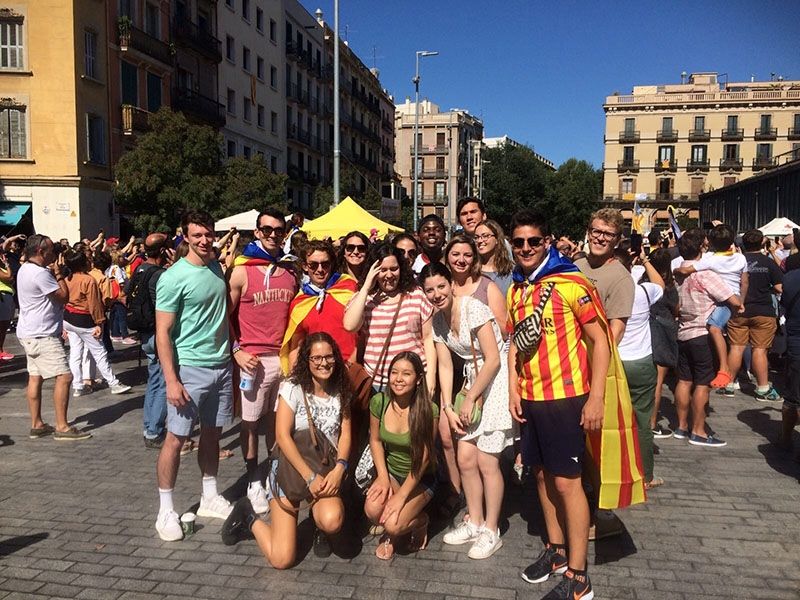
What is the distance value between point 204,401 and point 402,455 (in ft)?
4.61

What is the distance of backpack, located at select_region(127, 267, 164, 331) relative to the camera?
20.6 ft

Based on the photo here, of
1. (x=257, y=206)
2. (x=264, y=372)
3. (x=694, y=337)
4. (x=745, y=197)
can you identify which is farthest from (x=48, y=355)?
(x=745, y=197)

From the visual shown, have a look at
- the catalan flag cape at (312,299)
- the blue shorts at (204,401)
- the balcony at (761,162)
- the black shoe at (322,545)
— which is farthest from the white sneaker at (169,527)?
the balcony at (761,162)

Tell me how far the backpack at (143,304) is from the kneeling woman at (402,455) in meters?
2.99

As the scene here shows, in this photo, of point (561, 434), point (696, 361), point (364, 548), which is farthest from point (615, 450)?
point (696, 361)

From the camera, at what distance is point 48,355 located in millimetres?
6352

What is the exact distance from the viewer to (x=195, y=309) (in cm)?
441

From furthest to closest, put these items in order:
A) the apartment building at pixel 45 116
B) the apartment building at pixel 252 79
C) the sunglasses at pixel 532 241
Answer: the apartment building at pixel 252 79 < the apartment building at pixel 45 116 < the sunglasses at pixel 532 241

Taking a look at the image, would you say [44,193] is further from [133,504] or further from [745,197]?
[745,197]

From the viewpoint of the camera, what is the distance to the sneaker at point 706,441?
632 centimetres

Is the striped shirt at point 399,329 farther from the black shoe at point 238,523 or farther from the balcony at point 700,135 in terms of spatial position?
the balcony at point 700,135

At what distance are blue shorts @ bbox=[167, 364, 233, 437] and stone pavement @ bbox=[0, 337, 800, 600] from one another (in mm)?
702

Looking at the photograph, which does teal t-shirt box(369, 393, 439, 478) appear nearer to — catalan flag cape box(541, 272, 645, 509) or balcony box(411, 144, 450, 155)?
catalan flag cape box(541, 272, 645, 509)

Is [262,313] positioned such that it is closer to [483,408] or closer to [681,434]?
[483,408]
